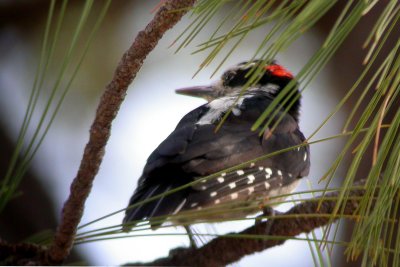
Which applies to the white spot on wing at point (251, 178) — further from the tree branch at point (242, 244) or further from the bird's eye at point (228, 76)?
the bird's eye at point (228, 76)

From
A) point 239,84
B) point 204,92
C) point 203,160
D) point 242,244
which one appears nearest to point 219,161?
point 203,160

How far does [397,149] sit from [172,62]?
1.19 metres

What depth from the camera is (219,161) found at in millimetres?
2041

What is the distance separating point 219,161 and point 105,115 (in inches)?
27.3

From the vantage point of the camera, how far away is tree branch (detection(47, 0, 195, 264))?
1.34 metres

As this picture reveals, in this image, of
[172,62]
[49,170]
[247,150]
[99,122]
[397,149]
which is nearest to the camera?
[397,149]

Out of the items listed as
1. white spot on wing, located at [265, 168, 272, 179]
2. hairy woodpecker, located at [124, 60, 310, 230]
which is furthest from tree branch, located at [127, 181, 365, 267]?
white spot on wing, located at [265, 168, 272, 179]

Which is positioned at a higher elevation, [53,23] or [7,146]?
[53,23]

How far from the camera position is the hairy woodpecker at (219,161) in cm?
185

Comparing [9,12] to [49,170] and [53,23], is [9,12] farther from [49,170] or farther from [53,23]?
[49,170]

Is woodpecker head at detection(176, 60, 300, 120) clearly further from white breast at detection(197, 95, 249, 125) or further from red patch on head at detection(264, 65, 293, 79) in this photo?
white breast at detection(197, 95, 249, 125)

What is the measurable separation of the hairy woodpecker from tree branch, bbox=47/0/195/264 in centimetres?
13

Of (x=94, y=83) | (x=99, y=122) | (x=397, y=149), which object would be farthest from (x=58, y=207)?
(x=397, y=149)

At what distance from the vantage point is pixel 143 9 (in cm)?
284
